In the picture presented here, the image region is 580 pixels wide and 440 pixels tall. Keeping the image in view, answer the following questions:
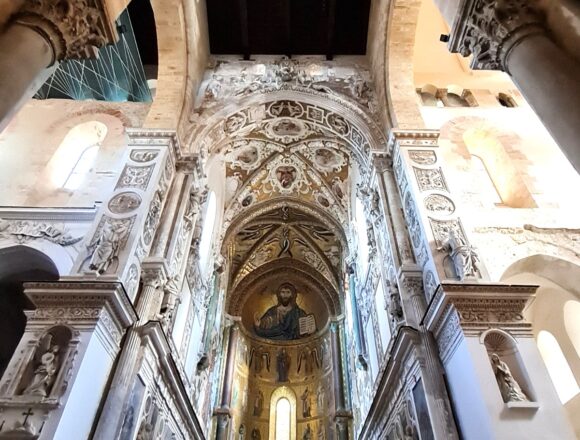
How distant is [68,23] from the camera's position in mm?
4027

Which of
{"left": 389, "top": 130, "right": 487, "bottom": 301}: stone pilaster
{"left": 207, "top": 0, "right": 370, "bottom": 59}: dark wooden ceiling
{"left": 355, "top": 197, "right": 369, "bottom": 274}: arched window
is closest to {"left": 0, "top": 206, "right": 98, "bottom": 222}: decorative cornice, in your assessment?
{"left": 389, "top": 130, "right": 487, "bottom": 301}: stone pilaster

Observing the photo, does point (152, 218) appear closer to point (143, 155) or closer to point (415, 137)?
point (143, 155)

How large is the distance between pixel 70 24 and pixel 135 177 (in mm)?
4356

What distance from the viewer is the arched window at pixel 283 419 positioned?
1734 centimetres

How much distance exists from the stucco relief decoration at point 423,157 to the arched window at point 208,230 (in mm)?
5344

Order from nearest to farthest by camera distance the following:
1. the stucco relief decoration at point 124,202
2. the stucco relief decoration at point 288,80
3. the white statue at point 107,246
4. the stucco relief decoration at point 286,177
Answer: the white statue at point 107,246 → the stucco relief decoration at point 124,202 → the stucco relief decoration at point 288,80 → the stucco relief decoration at point 286,177

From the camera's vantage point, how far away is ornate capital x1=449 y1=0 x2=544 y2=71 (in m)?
3.90

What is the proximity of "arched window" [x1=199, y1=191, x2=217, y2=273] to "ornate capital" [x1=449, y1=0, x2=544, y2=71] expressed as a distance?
315 inches

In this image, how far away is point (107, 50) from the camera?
1188 centimetres

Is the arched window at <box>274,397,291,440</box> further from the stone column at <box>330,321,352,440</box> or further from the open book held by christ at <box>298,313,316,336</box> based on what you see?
the stone column at <box>330,321,352,440</box>

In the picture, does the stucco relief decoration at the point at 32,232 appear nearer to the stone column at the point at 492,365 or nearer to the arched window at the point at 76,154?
the arched window at the point at 76,154

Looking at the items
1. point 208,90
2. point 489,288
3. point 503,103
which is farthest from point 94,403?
point 503,103

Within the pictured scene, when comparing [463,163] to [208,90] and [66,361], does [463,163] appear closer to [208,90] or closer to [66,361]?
[208,90]

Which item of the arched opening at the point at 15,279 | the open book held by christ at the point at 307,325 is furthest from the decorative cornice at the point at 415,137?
the open book held by christ at the point at 307,325
